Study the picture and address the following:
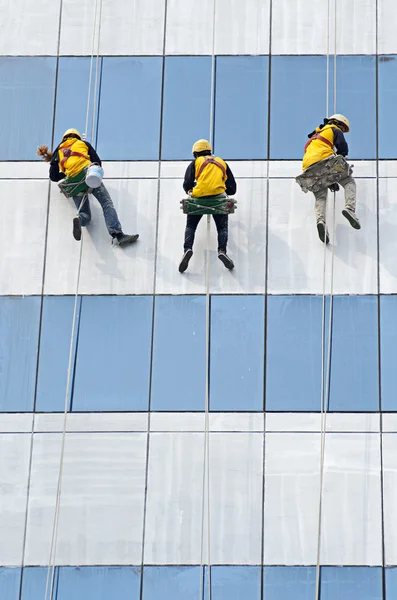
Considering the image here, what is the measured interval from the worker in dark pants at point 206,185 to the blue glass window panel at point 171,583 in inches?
146

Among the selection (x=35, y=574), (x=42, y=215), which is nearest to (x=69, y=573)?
(x=35, y=574)

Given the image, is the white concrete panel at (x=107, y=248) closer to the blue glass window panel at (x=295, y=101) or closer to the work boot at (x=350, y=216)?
the blue glass window panel at (x=295, y=101)

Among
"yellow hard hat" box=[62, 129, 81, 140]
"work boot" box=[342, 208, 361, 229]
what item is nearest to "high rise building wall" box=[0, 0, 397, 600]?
"work boot" box=[342, 208, 361, 229]

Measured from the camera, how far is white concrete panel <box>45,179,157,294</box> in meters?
18.8

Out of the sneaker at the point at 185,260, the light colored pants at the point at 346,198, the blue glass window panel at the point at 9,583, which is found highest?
the light colored pants at the point at 346,198

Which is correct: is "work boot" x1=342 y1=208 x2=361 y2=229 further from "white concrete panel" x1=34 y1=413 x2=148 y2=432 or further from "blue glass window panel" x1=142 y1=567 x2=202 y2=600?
"blue glass window panel" x1=142 y1=567 x2=202 y2=600

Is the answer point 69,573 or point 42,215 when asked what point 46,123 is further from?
point 69,573

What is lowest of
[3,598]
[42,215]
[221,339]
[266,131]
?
[3,598]

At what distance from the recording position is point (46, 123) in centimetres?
1980

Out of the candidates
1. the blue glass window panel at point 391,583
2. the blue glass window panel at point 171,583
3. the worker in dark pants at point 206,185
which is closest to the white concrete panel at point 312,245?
the worker in dark pants at point 206,185

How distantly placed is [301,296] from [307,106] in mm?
2677
